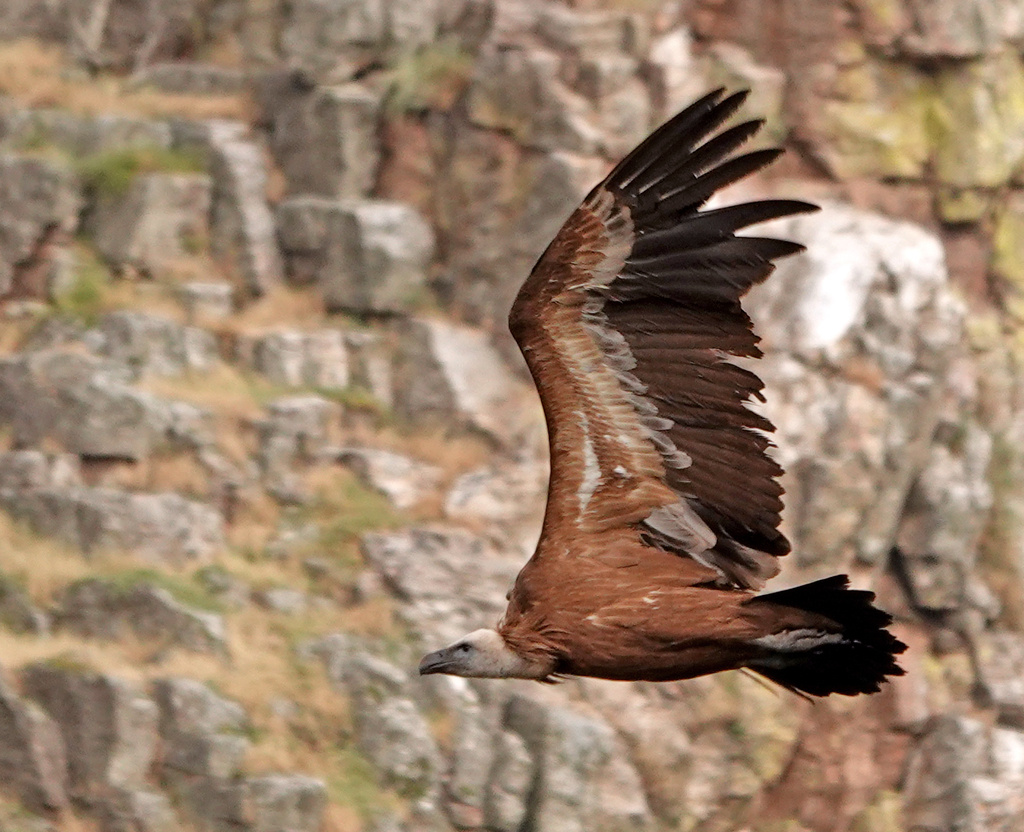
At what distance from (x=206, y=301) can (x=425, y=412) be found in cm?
192

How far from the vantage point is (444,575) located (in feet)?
42.3

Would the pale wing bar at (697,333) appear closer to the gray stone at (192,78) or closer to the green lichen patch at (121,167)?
the green lichen patch at (121,167)

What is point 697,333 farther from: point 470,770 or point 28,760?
point 28,760

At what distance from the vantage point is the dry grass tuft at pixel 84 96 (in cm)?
1579

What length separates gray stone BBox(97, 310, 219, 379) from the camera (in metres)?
13.9

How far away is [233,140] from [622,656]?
9.73m

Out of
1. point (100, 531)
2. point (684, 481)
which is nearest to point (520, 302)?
point (684, 481)

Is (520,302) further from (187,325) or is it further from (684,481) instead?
(187,325)

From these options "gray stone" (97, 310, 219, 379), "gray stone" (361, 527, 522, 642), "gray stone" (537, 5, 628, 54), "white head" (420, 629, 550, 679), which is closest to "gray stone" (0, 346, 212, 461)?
"gray stone" (97, 310, 219, 379)

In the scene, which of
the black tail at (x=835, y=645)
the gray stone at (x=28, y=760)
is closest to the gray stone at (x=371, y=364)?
the gray stone at (x=28, y=760)

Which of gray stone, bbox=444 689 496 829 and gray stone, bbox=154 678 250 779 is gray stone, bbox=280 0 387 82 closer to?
gray stone, bbox=154 678 250 779

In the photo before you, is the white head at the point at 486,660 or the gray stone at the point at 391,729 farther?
the gray stone at the point at 391,729

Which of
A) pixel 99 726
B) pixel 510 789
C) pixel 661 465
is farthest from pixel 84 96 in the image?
pixel 661 465

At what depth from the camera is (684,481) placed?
Result: 22.6ft
